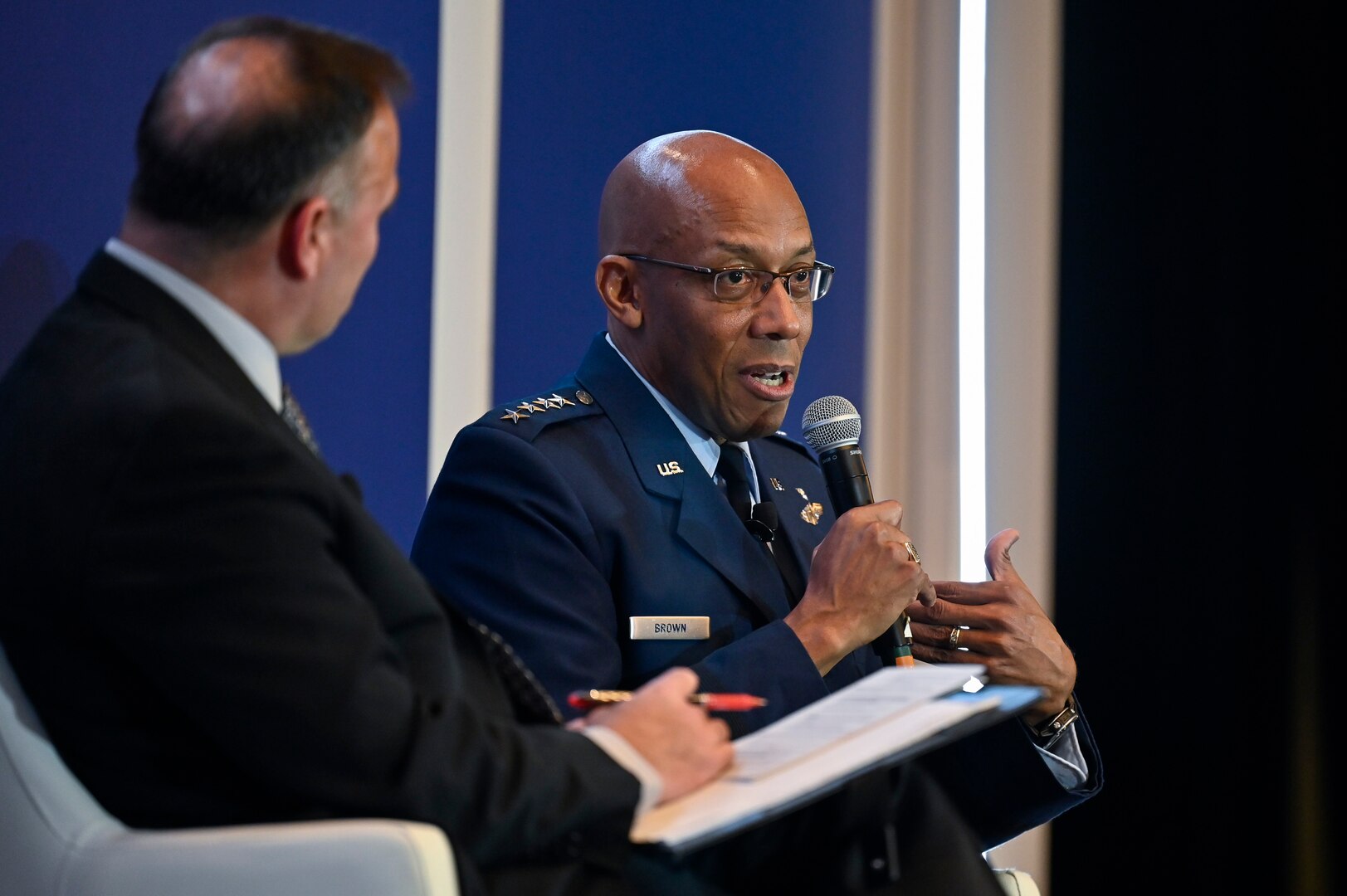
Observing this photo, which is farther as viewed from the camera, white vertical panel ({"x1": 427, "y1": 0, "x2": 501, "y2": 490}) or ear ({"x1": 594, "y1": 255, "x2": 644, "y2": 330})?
white vertical panel ({"x1": 427, "y1": 0, "x2": 501, "y2": 490})

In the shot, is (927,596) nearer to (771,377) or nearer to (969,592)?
(969,592)

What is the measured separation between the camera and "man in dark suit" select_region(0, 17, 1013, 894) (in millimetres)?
1074

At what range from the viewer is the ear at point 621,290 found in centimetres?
228

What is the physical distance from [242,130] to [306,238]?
0.36ft

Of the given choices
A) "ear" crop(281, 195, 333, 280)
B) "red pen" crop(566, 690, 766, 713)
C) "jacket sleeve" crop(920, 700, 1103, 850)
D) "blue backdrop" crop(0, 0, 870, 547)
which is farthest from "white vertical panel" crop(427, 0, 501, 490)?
"ear" crop(281, 195, 333, 280)

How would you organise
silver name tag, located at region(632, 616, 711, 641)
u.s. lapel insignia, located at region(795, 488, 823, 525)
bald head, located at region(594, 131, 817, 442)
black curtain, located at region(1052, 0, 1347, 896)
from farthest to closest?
black curtain, located at region(1052, 0, 1347, 896) < u.s. lapel insignia, located at region(795, 488, 823, 525) < bald head, located at region(594, 131, 817, 442) < silver name tag, located at region(632, 616, 711, 641)

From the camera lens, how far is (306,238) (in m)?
1.28

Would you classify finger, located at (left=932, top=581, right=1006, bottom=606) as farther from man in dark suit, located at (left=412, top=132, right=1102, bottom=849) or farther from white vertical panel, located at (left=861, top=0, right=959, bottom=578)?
white vertical panel, located at (left=861, top=0, right=959, bottom=578)

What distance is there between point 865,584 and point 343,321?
3.48 ft

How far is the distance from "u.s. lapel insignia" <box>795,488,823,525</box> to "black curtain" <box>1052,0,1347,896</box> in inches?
44.9

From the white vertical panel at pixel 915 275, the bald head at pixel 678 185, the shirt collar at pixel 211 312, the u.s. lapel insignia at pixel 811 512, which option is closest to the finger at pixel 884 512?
the u.s. lapel insignia at pixel 811 512

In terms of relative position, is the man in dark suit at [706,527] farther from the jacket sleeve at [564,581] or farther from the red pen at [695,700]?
the red pen at [695,700]

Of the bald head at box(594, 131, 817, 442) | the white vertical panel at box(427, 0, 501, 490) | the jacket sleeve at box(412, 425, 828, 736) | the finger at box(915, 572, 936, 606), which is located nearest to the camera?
the jacket sleeve at box(412, 425, 828, 736)

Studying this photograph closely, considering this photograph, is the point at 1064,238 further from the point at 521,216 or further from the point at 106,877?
the point at 106,877
